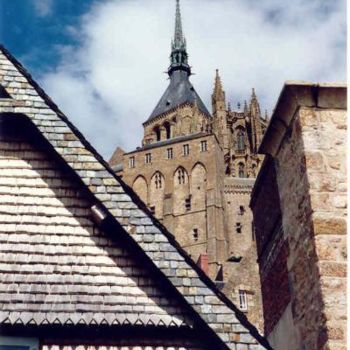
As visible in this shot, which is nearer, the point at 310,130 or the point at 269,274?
the point at 310,130

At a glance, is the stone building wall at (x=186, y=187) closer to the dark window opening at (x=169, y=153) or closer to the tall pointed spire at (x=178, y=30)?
the dark window opening at (x=169, y=153)

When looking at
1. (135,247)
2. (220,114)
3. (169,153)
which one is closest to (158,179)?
(169,153)

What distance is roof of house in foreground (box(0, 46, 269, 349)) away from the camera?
6688mm

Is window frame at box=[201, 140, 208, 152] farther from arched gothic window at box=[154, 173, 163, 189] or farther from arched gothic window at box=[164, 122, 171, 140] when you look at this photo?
arched gothic window at box=[164, 122, 171, 140]

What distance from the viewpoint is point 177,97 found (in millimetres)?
107312

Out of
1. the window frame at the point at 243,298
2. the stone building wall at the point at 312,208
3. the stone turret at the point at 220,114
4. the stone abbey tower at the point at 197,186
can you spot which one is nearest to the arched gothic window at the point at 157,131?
the stone abbey tower at the point at 197,186

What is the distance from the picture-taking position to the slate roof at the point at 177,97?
105 meters

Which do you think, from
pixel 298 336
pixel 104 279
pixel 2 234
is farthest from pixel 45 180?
pixel 298 336

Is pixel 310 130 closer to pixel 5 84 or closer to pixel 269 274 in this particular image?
pixel 269 274

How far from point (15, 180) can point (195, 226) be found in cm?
7382

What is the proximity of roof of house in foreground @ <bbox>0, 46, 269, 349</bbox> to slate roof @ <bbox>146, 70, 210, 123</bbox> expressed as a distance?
96407 millimetres

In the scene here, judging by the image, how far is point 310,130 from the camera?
729 cm

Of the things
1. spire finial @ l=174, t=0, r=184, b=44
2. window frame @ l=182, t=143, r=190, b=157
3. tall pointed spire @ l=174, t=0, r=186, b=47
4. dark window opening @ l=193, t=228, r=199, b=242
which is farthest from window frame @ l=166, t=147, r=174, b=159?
spire finial @ l=174, t=0, r=184, b=44

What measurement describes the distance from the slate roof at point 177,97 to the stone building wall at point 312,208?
96.8m
